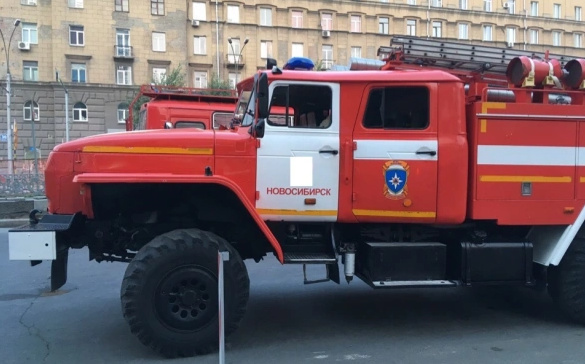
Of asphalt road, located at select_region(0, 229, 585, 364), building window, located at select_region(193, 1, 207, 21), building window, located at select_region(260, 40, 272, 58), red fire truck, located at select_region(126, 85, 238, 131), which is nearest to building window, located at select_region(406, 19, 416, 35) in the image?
building window, located at select_region(260, 40, 272, 58)

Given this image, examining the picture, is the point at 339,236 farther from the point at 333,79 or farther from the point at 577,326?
the point at 577,326

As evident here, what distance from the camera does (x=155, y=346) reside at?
4.90 metres

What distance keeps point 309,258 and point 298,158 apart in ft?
3.25

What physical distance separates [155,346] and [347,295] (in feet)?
9.78

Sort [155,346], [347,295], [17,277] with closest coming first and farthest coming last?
[155,346]
[347,295]
[17,277]

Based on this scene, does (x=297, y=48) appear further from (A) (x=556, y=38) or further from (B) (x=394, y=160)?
(B) (x=394, y=160)

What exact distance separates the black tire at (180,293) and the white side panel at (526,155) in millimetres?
2660

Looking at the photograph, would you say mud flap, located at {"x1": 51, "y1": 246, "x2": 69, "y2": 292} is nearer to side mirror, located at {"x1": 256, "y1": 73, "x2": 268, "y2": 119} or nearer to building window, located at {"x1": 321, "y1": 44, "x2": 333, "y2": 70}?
side mirror, located at {"x1": 256, "y1": 73, "x2": 268, "y2": 119}

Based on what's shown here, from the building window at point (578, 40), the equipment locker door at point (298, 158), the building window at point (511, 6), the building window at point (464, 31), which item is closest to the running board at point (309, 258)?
the equipment locker door at point (298, 158)

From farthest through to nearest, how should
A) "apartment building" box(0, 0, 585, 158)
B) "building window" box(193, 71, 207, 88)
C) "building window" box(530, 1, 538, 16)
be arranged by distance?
"building window" box(530, 1, 538, 16) < "building window" box(193, 71, 207, 88) < "apartment building" box(0, 0, 585, 158)

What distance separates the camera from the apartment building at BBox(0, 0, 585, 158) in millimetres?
41062

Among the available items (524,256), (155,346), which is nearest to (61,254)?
(155,346)

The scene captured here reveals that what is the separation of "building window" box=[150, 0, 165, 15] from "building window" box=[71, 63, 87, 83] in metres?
6.85

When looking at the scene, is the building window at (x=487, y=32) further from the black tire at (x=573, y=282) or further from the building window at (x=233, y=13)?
the black tire at (x=573, y=282)
